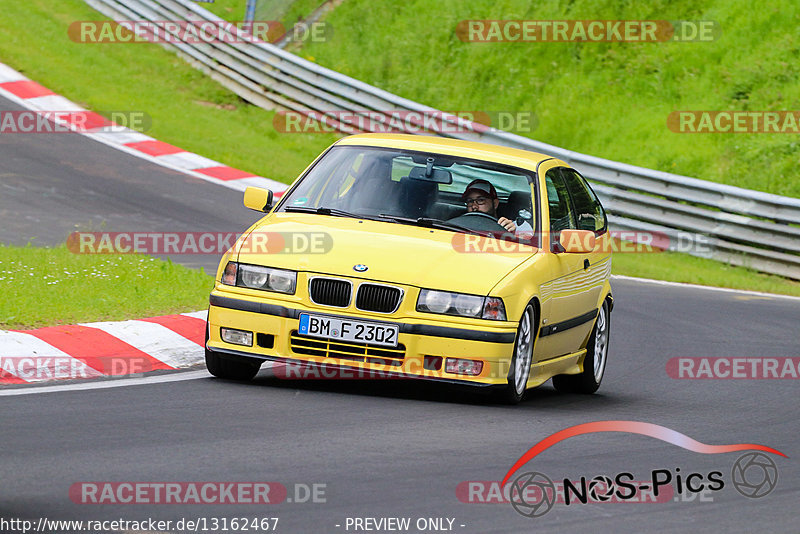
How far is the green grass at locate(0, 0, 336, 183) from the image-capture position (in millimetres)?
21219

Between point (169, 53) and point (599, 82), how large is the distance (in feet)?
26.5

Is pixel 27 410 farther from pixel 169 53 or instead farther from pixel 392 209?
pixel 169 53

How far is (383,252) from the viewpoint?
26.0 ft

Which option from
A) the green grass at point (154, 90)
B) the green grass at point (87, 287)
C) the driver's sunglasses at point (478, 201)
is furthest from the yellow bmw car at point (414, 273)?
the green grass at point (154, 90)

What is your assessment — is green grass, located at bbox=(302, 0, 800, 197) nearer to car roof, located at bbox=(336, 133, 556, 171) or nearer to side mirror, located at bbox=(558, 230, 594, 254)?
car roof, located at bbox=(336, 133, 556, 171)

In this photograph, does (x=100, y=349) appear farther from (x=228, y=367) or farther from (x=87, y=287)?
(x=87, y=287)

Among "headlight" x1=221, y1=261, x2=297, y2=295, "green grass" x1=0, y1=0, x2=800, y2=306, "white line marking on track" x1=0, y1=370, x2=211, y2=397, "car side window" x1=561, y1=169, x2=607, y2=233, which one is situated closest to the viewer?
"white line marking on track" x1=0, y1=370, x2=211, y2=397

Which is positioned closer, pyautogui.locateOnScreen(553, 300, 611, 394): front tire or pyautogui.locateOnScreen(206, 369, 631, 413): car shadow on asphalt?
pyautogui.locateOnScreen(206, 369, 631, 413): car shadow on asphalt

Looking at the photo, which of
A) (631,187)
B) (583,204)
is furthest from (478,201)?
(631,187)

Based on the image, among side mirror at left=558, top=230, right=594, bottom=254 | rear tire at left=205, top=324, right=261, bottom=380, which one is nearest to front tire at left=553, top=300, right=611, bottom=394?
side mirror at left=558, top=230, right=594, bottom=254

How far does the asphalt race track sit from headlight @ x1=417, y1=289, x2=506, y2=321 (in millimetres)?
557

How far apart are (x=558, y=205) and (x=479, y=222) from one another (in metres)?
0.86

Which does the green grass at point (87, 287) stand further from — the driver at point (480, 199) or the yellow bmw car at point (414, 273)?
the driver at point (480, 199)

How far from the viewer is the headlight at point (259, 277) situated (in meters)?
7.82
